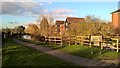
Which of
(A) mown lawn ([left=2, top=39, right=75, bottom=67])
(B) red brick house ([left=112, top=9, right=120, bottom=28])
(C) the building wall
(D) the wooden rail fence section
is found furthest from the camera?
(C) the building wall

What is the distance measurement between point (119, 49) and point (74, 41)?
9.71 m

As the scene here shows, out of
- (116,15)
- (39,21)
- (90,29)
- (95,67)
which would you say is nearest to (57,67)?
(95,67)

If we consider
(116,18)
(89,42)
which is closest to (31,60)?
(89,42)

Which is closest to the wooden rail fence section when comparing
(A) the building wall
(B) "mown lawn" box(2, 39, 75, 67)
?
(B) "mown lawn" box(2, 39, 75, 67)

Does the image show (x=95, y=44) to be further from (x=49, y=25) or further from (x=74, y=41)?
(x=49, y=25)

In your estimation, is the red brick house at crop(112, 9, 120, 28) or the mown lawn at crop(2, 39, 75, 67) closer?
the mown lawn at crop(2, 39, 75, 67)

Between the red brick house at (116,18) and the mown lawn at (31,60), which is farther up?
the red brick house at (116,18)

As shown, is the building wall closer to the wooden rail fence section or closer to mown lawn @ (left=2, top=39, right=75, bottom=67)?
the wooden rail fence section

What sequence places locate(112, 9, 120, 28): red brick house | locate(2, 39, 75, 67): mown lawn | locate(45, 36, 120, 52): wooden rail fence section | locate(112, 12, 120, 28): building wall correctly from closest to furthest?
locate(2, 39, 75, 67): mown lawn, locate(45, 36, 120, 52): wooden rail fence section, locate(112, 9, 120, 28): red brick house, locate(112, 12, 120, 28): building wall

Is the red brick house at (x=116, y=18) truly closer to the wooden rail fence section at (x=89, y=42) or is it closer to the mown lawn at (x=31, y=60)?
the wooden rail fence section at (x=89, y=42)

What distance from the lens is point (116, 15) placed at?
184 ft

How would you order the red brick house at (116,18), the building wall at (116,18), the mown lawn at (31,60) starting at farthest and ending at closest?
the building wall at (116,18)
the red brick house at (116,18)
the mown lawn at (31,60)

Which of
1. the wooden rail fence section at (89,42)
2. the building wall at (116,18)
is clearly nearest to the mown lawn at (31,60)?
the wooden rail fence section at (89,42)

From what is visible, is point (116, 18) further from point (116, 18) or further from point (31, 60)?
point (31, 60)
